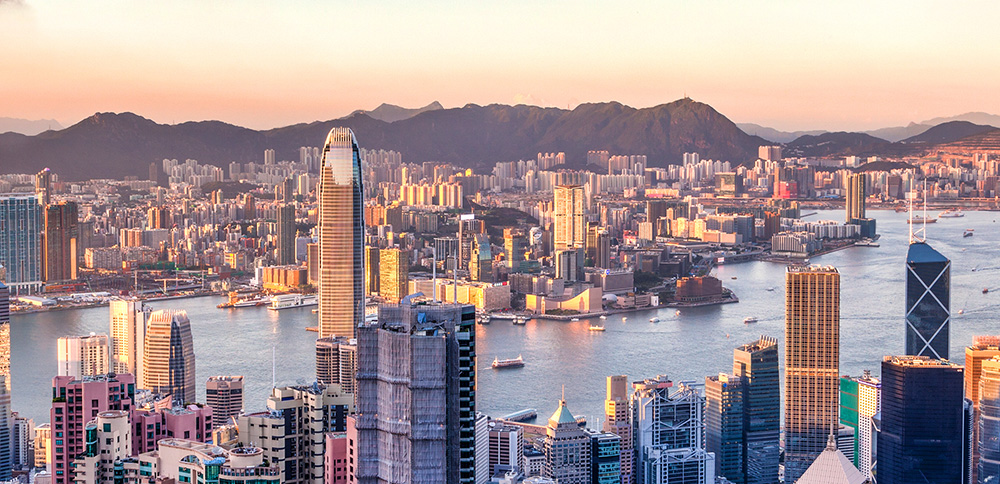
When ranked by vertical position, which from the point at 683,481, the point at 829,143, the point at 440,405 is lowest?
the point at 683,481

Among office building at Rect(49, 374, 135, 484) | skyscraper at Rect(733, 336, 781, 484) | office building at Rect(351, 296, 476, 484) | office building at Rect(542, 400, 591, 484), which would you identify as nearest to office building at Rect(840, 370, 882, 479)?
skyscraper at Rect(733, 336, 781, 484)

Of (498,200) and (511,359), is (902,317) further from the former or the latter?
(498,200)

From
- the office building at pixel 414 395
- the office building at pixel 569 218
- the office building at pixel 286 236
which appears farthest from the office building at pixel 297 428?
the office building at pixel 569 218

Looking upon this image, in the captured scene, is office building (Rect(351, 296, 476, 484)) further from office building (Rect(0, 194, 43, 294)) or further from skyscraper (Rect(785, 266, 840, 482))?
office building (Rect(0, 194, 43, 294))

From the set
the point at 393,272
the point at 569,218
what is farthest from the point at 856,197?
the point at 393,272

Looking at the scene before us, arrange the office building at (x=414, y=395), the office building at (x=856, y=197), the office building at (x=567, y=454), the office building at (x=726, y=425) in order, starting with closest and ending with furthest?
the office building at (x=414, y=395) < the office building at (x=567, y=454) < the office building at (x=726, y=425) < the office building at (x=856, y=197)

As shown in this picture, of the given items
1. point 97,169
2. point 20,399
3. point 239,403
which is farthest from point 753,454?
point 97,169

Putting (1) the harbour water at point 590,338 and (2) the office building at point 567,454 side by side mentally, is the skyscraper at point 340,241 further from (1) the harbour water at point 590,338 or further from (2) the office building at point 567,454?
(2) the office building at point 567,454
